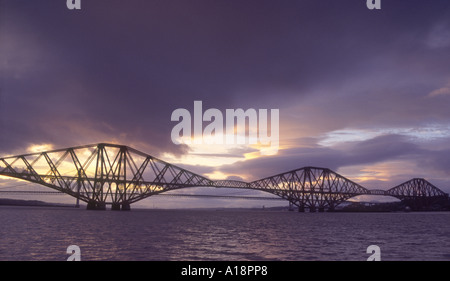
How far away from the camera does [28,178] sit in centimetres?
11919

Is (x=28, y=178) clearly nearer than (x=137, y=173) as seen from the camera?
Yes

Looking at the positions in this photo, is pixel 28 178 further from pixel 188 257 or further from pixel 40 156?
pixel 188 257

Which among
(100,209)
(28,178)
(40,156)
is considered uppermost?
(40,156)

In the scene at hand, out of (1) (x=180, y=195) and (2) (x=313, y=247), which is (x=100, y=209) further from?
(2) (x=313, y=247)

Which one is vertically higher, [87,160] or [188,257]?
[87,160]

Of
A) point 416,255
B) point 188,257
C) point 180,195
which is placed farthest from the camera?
point 180,195
